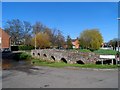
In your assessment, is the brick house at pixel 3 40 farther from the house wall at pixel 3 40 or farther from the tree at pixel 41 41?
the tree at pixel 41 41

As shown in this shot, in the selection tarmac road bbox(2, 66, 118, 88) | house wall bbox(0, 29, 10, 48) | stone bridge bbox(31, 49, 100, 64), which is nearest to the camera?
tarmac road bbox(2, 66, 118, 88)

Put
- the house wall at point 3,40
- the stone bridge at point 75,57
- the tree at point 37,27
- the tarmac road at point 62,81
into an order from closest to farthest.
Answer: the tarmac road at point 62,81 → the stone bridge at point 75,57 → the house wall at point 3,40 → the tree at point 37,27

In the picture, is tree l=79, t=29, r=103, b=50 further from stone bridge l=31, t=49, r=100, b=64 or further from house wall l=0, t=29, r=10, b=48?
stone bridge l=31, t=49, r=100, b=64

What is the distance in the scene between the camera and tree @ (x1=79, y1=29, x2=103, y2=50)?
342ft

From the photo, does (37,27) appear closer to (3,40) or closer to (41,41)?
(41,41)

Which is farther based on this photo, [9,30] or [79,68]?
[9,30]

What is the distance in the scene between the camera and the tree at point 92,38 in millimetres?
104250

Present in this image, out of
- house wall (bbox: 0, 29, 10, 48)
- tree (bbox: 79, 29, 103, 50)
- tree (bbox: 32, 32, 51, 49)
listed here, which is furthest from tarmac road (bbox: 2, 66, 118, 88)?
tree (bbox: 79, 29, 103, 50)

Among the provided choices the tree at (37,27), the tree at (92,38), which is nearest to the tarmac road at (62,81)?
the tree at (37,27)

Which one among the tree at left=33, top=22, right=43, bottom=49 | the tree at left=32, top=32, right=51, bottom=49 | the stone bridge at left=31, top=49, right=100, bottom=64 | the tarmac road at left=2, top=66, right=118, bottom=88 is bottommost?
the tarmac road at left=2, top=66, right=118, bottom=88

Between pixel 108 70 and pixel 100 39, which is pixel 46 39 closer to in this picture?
pixel 100 39

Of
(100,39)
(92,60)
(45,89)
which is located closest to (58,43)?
(100,39)

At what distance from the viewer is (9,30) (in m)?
95.2

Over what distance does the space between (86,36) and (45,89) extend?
303 feet
